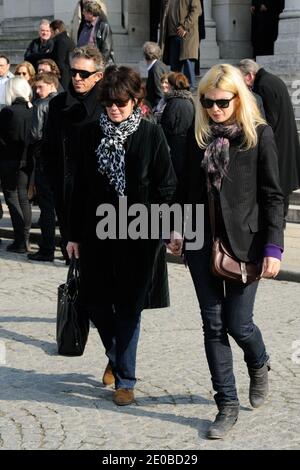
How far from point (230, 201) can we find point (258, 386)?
3.56ft

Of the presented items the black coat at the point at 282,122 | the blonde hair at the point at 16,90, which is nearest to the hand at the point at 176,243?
the black coat at the point at 282,122

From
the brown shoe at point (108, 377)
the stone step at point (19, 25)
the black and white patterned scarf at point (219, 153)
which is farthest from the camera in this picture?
the stone step at point (19, 25)

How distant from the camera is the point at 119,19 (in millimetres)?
19828

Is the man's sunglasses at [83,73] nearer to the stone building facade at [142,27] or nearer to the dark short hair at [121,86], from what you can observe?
the dark short hair at [121,86]

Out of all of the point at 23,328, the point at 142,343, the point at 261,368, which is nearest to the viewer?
the point at 261,368

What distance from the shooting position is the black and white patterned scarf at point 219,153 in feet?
17.0

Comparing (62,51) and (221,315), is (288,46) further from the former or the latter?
(221,315)

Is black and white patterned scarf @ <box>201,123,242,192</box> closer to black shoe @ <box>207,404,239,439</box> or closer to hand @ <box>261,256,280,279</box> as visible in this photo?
hand @ <box>261,256,280,279</box>

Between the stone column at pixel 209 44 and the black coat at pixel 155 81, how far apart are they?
4304 mm

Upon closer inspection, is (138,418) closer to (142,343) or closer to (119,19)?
(142,343)

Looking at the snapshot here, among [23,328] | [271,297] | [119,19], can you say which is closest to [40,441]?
[23,328]

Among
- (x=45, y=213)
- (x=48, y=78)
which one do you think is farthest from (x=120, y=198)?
(x=45, y=213)

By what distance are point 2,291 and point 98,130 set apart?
3.61 m

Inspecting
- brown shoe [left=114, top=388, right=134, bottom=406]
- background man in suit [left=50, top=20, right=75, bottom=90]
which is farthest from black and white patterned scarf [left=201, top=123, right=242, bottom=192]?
background man in suit [left=50, top=20, right=75, bottom=90]
